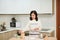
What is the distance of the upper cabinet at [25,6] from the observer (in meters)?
4.18

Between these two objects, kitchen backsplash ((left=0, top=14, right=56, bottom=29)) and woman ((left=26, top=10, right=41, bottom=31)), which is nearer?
woman ((left=26, top=10, right=41, bottom=31))

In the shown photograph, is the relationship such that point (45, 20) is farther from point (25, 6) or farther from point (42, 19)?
point (25, 6)

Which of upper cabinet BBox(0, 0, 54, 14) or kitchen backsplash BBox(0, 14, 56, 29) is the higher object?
upper cabinet BBox(0, 0, 54, 14)

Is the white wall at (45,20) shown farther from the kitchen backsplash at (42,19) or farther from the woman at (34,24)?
the woman at (34,24)

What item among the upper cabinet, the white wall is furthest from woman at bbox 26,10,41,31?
the white wall

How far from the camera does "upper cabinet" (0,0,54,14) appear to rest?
418cm

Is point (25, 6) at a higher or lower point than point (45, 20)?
higher

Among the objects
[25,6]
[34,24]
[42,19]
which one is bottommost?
[34,24]

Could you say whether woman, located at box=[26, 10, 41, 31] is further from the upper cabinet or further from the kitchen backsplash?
the kitchen backsplash

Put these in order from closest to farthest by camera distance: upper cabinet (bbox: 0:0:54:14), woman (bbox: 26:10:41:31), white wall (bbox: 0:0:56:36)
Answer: woman (bbox: 26:10:41:31)
upper cabinet (bbox: 0:0:54:14)
white wall (bbox: 0:0:56:36)

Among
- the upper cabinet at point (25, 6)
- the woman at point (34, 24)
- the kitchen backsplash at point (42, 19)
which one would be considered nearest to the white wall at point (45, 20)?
the kitchen backsplash at point (42, 19)

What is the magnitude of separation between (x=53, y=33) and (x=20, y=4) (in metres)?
1.42

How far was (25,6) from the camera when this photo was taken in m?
4.43

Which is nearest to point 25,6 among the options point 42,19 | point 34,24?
point 42,19
